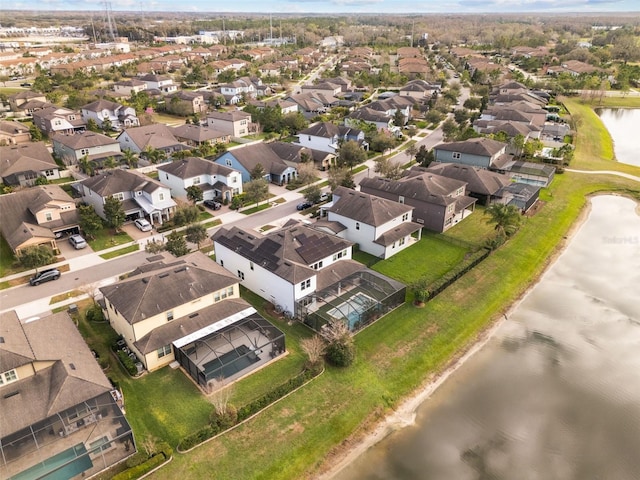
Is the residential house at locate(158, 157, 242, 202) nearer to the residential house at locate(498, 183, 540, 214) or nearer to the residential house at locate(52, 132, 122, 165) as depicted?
the residential house at locate(52, 132, 122, 165)

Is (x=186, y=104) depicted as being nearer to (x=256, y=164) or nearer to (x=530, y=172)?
(x=256, y=164)

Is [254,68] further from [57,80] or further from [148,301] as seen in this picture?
[148,301]

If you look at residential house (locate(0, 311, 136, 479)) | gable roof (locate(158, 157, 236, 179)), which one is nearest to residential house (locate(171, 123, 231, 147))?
gable roof (locate(158, 157, 236, 179))

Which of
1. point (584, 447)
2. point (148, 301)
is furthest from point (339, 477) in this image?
point (148, 301)

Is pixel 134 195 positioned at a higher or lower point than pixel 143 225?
higher

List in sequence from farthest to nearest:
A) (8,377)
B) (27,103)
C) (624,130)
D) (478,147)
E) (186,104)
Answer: (186,104) → (624,130) → (27,103) → (478,147) → (8,377)

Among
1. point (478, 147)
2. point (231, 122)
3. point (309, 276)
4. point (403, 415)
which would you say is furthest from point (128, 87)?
point (403, 415)

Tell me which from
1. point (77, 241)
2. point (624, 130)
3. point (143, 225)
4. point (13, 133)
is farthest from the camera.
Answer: point (624, 130)

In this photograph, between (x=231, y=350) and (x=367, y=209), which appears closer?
(x=231, y=350)
